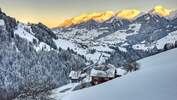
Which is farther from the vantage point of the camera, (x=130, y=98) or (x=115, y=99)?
(x=115, y=99)

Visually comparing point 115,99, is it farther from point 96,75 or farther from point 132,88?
point 96,75

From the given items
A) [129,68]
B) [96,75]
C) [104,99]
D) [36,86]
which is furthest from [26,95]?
[96,75]

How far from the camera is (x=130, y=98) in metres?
41.9

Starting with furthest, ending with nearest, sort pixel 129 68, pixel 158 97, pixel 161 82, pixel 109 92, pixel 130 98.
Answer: pixel 129 68 → pixel 109 92 → pixel 161 82 → pixel 130 98 → pixel 158 97

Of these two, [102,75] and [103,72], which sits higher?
[103,72]

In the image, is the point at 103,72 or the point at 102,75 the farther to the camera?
the point at 103,72

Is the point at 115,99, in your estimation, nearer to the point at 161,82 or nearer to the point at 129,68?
the point at 161,82

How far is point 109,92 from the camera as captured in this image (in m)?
51.8

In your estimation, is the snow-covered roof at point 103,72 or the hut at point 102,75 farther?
the snow-covered roof at point 103,72

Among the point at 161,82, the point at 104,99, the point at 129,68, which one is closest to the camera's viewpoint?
the point at 161,82

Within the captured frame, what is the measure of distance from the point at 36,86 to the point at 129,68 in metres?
65.2

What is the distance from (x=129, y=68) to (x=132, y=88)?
6296 cm

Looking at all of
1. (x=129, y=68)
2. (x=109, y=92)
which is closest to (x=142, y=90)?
(x=109, y=92)

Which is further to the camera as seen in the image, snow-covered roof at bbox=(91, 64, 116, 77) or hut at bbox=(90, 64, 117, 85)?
snow-covered roof at bbox=(91, 64, 116, 77)
